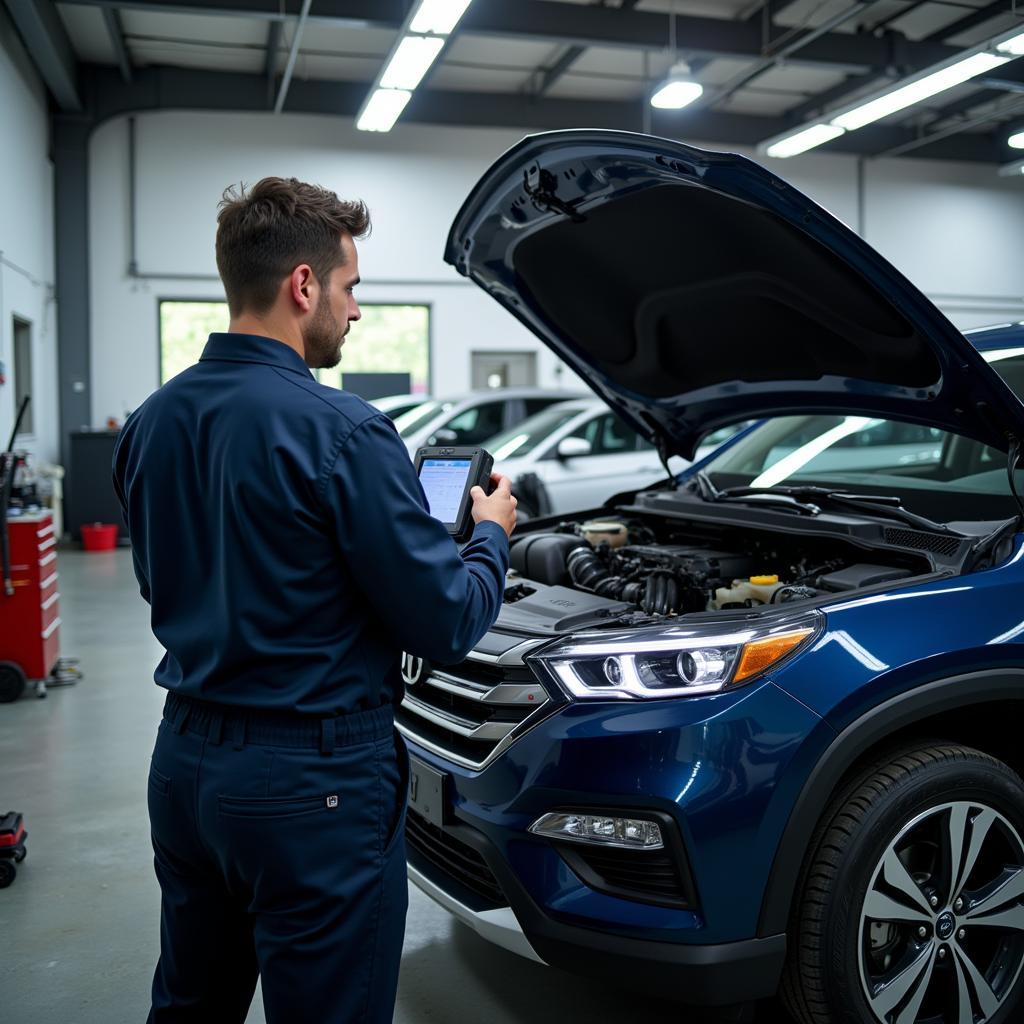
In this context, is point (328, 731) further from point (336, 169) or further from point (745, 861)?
point (336, 169)

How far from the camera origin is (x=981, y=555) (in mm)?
2031

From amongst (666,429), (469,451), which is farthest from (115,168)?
(469,451)

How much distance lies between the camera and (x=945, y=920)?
195 cm

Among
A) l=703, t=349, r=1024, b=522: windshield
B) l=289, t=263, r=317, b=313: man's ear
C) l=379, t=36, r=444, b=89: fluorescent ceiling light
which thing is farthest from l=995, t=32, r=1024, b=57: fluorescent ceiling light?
l=289, t=263, r=317, b=313: man's ear

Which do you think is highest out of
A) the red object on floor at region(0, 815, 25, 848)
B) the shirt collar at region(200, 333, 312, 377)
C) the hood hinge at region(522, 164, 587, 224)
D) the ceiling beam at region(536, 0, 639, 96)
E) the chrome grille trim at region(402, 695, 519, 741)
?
the ceiling beam at region(536, 0, 639, 96)

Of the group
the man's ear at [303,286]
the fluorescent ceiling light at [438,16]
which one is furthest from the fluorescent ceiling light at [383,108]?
the man's ear at [303,286]

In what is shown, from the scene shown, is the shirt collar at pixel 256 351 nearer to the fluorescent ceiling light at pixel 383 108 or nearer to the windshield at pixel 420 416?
the windshield at pixel 420 416

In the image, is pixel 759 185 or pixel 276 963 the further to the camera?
pixel 759 185

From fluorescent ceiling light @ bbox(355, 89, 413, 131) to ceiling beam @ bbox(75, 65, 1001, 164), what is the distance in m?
2.37

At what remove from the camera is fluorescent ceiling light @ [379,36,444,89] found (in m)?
8.49

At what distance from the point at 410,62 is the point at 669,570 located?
7770 mm

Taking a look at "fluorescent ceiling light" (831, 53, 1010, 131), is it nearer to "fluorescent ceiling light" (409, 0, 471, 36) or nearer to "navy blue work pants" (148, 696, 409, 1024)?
"fluorescent ceiling light" (409, 0, 471, 36)

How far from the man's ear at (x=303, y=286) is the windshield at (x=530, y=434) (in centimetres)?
614

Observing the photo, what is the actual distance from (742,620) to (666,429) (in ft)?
4.96
